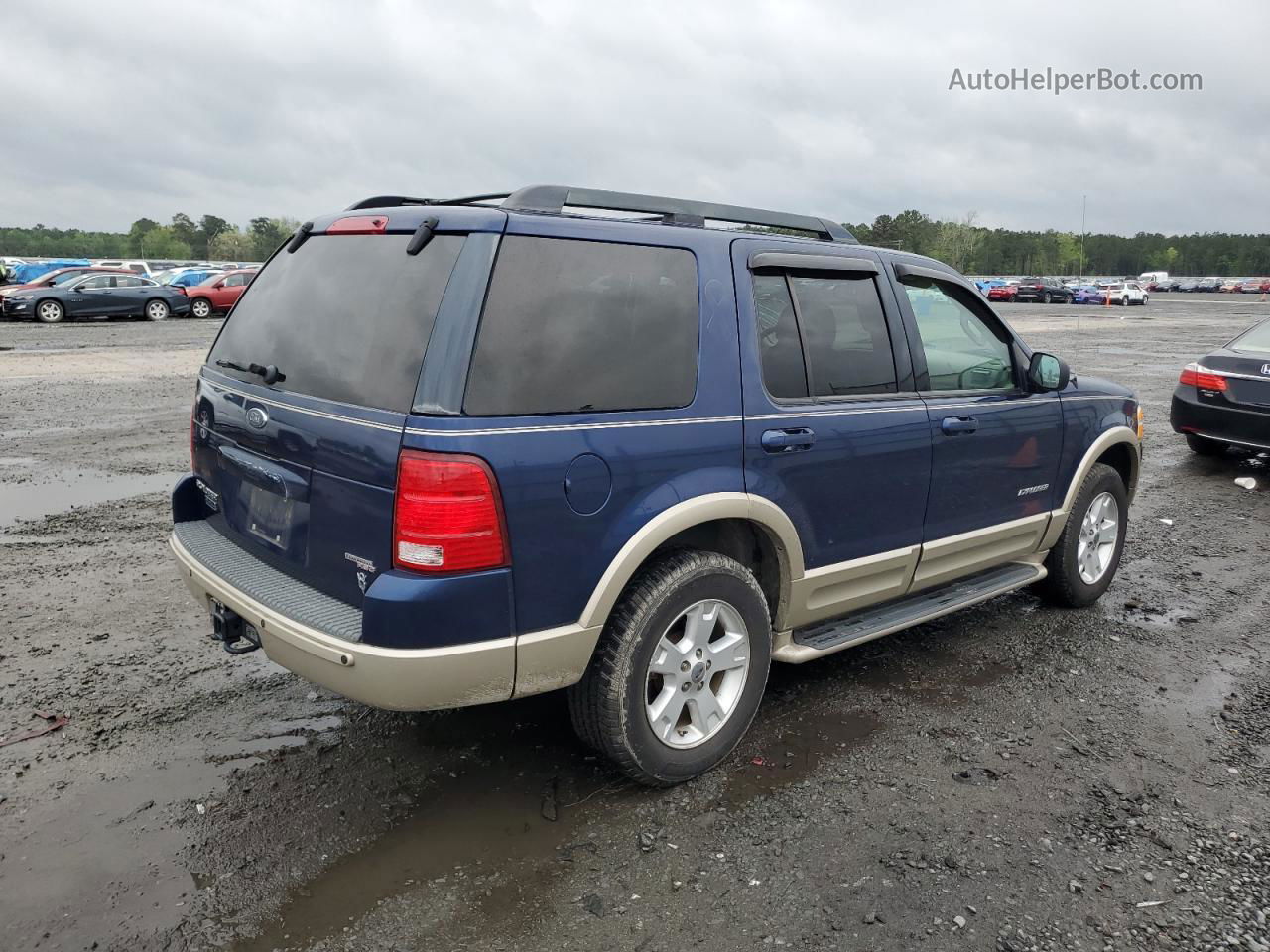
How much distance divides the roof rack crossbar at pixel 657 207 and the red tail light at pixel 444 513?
37.5 inches

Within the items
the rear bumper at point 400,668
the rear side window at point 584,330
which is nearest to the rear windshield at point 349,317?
the rear side window at point 584,330

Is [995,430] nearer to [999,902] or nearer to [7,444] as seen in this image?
[999,902]

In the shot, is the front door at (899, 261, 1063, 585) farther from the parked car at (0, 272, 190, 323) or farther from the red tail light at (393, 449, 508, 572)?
the parked car at (0, 272, 190, 323)

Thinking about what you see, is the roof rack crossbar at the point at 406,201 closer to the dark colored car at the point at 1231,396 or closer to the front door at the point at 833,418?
the front door at the point at 833,418

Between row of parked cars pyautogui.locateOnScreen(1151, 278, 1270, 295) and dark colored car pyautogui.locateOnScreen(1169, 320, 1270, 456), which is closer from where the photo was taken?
dark colored car pyautogui.locateOnScreen(1169, 320, 1270, 456)

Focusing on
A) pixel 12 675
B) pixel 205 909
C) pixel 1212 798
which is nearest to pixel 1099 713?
pixel 1212 798

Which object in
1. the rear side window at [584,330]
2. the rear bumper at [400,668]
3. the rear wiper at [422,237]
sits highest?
the rear wiper at [422,237]

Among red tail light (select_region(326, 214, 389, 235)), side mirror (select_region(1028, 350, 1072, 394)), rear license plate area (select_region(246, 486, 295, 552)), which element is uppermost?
red tail light (select_region(326, 214, 389, 235))

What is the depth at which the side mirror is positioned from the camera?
15.3ft

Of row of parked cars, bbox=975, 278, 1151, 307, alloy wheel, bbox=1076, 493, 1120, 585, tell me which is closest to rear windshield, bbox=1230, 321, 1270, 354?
alloy wheel, bbox=1076, 493, 1120, 585

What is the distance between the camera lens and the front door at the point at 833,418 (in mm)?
3543

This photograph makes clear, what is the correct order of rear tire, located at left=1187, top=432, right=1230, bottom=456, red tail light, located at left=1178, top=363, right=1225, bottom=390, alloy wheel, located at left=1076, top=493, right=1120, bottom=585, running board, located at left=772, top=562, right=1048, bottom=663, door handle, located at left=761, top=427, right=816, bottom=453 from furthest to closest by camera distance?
rear tire, located at left=1187, top=432, right=1230, bottom=456, red tail light, located at left=1178, top=363, right=1225, bottom=390, alloy wheel, located at left=1076, top=493, right=1120, bottom=585, running board, located at left=772, top=562, right=1048, bottom=663, door handle, located at left=761, top=427, right=816, bottom=453

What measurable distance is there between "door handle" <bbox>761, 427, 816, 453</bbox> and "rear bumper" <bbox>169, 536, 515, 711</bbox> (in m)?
1.22

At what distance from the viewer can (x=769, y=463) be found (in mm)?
3482
